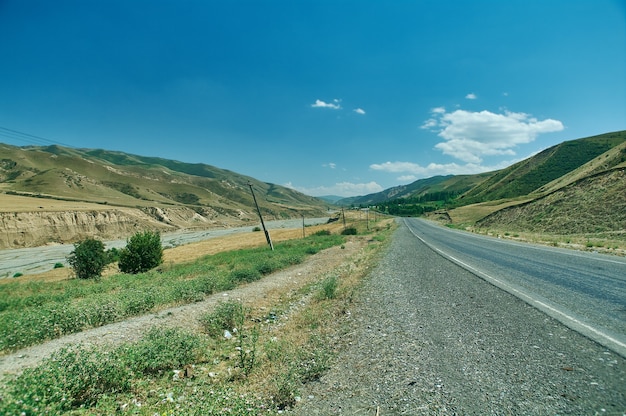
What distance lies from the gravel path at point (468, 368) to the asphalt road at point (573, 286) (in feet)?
1.66

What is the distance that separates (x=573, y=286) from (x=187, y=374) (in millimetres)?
12354

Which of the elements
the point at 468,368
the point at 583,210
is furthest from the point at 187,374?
the point at 583,210

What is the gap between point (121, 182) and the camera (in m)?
153

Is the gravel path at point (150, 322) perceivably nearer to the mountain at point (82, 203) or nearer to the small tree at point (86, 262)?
the small tree at point (86, 262)

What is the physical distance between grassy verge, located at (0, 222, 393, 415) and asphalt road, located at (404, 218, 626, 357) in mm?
5566

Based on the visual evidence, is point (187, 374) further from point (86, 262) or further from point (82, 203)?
point (82, 203)

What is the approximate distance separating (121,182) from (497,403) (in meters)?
183

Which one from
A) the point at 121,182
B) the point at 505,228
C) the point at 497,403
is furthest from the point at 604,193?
the point at 121,182

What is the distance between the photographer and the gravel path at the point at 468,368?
13.1ft

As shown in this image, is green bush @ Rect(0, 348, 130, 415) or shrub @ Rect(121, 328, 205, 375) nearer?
green bush @ Rect(0, 348, 130, 415)

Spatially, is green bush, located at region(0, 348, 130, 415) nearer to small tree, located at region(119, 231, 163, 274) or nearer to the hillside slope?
small tree, located at region(119, 231, 163, 274)

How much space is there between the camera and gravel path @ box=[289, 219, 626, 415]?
399 cm

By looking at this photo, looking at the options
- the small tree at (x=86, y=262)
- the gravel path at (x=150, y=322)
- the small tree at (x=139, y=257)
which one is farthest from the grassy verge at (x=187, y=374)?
the small tree at (x=86, y=262)

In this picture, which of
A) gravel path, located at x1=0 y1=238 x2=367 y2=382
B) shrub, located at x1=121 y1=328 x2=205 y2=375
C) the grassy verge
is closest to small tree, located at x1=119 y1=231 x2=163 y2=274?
gravel path, located at x1=0 y1=238 x2=367 y2=382
